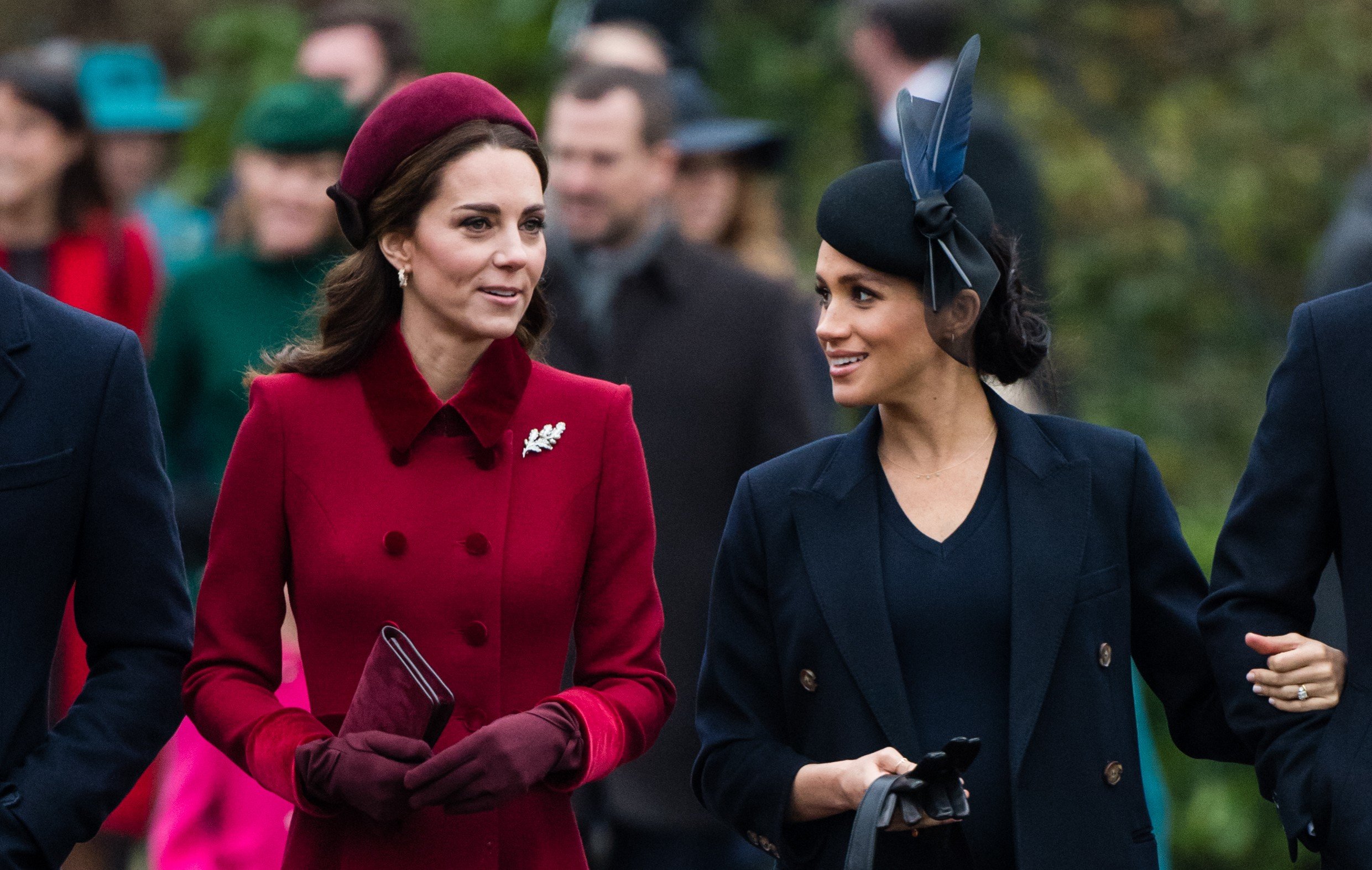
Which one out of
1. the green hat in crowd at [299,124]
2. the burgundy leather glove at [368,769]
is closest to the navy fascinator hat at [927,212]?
the burgundy leather glove at [368,769]

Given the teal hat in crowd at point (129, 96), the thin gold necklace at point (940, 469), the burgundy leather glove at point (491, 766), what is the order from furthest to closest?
the teal hat in crowd at point (129, 96) < the thin gold necklace at point (940, 469) < the burgundy leather glove at point (491, 766)

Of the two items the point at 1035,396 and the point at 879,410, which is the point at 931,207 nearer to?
the point at 879,410

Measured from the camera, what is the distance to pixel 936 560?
12.9 ft

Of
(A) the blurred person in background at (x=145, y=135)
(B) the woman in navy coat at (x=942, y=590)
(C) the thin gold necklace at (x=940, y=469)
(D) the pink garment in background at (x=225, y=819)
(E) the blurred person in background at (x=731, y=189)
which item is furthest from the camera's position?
(A) the blurred person in background at (x=145, y=135)

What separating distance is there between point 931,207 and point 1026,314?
0.37 metres

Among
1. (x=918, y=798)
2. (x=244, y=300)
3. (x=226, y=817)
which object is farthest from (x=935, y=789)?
(x=244, y=300)

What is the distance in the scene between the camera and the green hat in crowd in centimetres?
609

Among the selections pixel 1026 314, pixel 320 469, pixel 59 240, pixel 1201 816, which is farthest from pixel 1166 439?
pixel 320 469

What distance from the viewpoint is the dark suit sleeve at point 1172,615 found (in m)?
3.94

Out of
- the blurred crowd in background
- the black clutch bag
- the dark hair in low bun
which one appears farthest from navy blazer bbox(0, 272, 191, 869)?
the dark hair in low bun

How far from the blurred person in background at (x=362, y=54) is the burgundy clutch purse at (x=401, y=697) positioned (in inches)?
164

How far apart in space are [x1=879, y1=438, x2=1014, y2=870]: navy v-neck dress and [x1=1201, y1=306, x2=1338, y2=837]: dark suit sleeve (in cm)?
37

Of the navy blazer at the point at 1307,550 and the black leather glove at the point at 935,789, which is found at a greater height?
the navy blazer at the point at 1307,550

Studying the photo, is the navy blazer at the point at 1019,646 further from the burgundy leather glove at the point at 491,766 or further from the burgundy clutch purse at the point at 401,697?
the burgundy clutch purse at the point at 401,697
